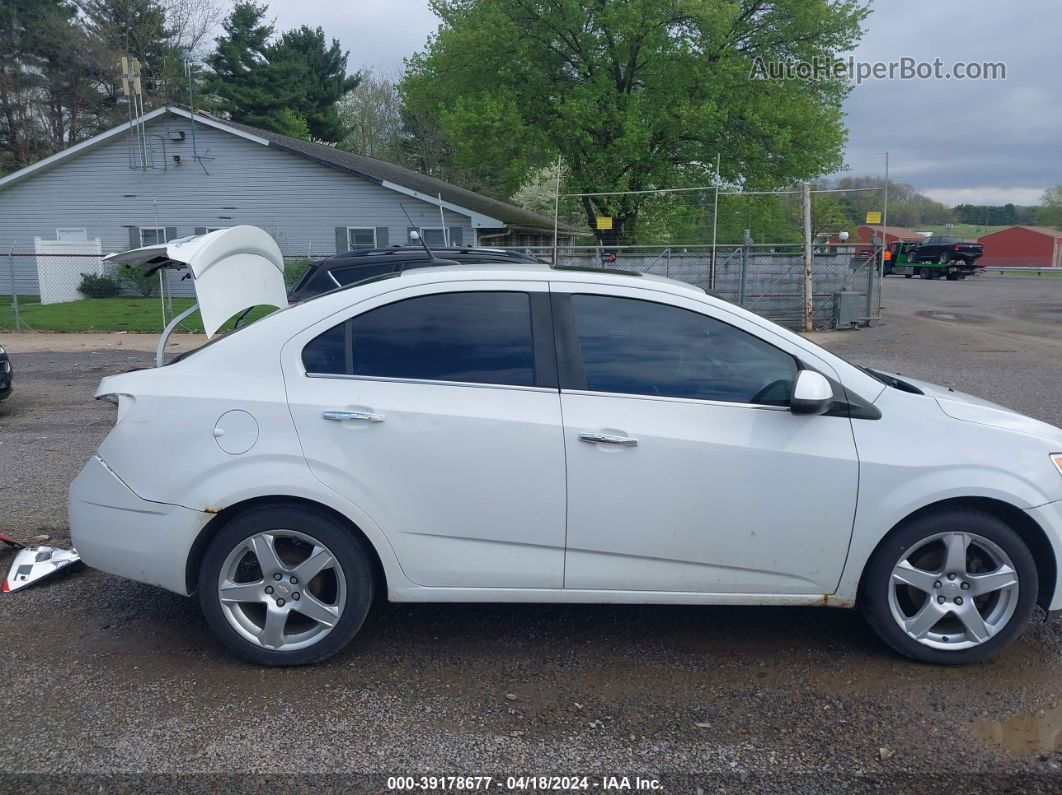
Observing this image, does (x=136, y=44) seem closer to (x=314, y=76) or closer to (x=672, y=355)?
(x=314, y=76)

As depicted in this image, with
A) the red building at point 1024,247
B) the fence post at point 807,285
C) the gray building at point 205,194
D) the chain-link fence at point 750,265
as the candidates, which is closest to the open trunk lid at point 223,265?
the chain-link fence at point 750,265

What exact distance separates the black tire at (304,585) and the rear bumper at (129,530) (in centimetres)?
12

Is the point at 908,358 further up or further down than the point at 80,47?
further down

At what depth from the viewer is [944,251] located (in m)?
41.4

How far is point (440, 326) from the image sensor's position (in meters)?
3.83

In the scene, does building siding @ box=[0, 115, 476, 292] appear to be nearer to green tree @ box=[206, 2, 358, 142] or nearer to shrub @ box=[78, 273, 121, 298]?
shrub @ box=[78, 273, 121, 298]

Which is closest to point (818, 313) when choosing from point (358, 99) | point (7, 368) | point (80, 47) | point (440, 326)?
point (7, 368)

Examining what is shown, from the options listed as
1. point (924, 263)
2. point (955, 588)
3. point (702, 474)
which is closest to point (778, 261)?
point (955, 588)

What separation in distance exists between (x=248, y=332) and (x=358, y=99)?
189ft

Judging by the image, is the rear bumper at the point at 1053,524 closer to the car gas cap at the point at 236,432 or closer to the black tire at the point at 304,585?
the black tire at the point at 304,585

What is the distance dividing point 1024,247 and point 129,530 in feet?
237

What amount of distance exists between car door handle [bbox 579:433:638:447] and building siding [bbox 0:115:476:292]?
2323 cm

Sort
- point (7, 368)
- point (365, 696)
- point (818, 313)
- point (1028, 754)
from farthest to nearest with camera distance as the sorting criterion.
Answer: point (818, 313), point (7, 368), point (365, 696), point (1028, 754)

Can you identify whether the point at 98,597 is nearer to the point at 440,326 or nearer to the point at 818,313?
the point at 440,326
